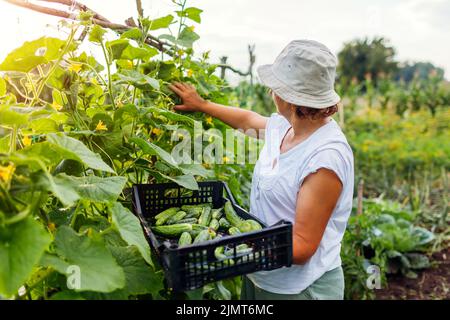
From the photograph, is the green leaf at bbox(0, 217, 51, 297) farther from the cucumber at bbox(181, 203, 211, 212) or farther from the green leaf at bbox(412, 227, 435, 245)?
the green leaf at bbox(412, 227, 435, 245)

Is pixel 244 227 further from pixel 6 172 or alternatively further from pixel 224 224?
pixel 6 172

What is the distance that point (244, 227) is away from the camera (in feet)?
4.44

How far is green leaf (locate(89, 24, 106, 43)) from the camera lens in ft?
4.61

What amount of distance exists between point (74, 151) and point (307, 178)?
2.45 ft

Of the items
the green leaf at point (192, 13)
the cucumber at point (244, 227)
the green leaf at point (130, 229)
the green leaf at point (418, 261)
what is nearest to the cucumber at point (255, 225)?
the cucumber at point (244, 227)

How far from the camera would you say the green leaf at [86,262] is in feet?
3.14

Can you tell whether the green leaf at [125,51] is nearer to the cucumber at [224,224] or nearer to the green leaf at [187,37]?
the green leaf at [187,37]

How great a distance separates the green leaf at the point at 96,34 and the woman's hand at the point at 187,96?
54cm

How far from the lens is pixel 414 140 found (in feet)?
28.4

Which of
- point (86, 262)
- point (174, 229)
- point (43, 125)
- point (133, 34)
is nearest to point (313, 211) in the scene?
point (174, 229)

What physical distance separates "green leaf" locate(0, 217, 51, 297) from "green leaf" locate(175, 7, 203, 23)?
1.28 metres

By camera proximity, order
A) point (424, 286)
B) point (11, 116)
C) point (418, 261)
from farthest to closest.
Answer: point (418, 261)
point (424, 286)
point (11, 116)

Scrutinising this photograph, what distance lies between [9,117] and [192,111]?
45.2 inches
